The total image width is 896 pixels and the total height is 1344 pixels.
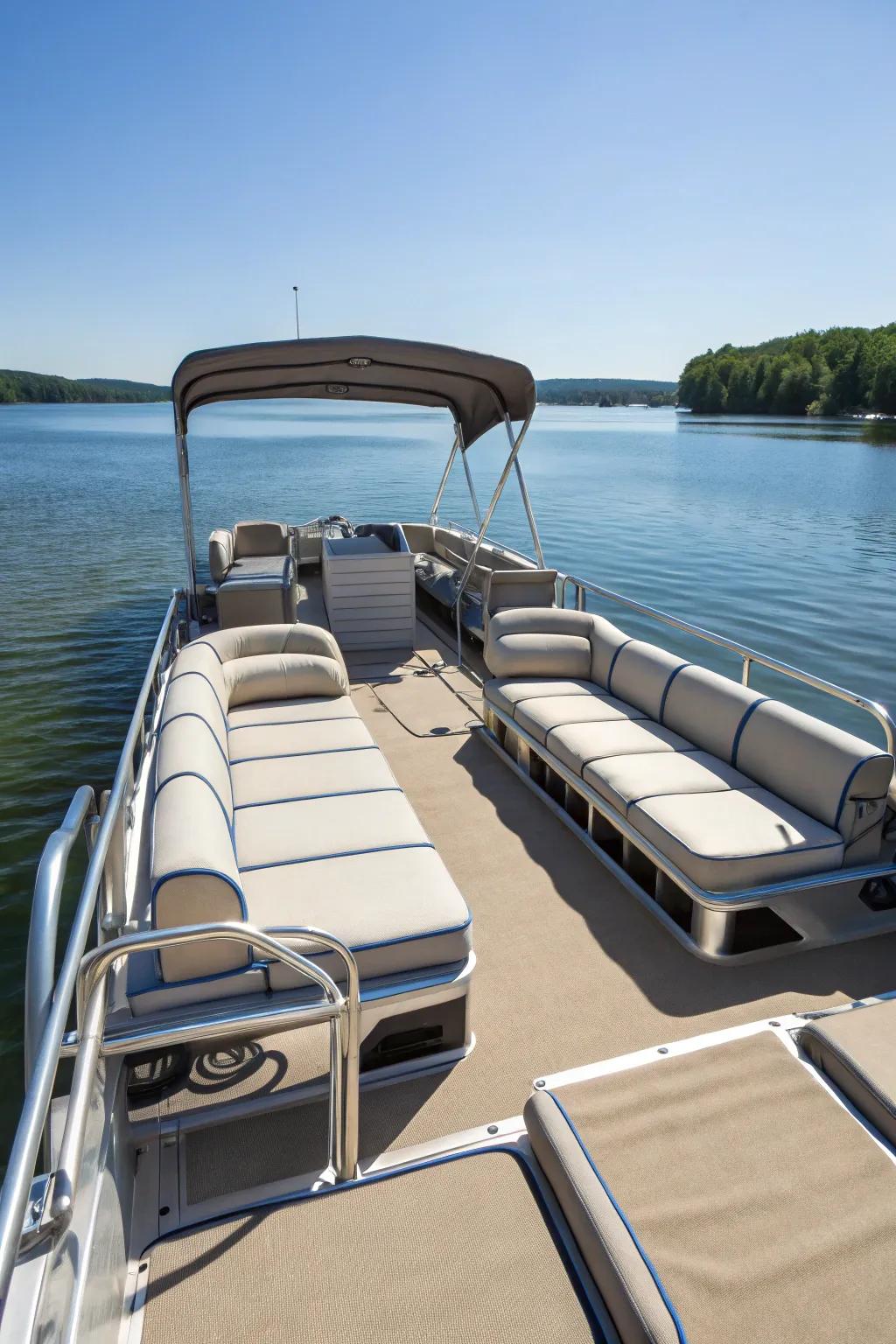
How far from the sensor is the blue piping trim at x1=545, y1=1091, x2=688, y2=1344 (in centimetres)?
147

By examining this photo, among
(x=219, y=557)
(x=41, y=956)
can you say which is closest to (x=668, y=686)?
(x=41, y=956)

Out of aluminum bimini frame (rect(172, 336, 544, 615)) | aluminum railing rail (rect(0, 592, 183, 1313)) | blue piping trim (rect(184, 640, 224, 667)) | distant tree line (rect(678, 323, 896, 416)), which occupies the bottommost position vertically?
blue piping trim (rect(184, 640, 224, 667))

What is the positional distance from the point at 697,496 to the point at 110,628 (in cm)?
2073

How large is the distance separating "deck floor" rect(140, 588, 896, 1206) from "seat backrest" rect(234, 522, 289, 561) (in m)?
5.38

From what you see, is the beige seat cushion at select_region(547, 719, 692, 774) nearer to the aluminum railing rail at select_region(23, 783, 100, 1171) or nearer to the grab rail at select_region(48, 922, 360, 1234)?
the grab rail at select_region(48, 922, 360, 1234)

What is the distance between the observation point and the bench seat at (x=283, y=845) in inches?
86.7

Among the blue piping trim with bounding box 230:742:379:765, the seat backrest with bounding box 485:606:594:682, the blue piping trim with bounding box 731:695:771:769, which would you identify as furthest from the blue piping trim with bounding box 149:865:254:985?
the seat backrest with bounding box 485:606:594:682

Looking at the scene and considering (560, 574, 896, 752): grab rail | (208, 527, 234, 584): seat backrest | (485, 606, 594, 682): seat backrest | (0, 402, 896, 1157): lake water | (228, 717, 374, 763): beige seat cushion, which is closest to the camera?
(560, 574, 896, 752): grab rail

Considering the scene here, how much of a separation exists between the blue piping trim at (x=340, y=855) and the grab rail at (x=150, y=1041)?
0.82 m

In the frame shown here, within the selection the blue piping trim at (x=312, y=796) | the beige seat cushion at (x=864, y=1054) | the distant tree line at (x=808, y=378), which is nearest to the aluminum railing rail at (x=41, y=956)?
the blue piping trim at (x=312, y=796)

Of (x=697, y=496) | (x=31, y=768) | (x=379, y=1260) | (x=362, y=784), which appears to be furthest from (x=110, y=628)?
(x=697, y=496)

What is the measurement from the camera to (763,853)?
9.28 ft

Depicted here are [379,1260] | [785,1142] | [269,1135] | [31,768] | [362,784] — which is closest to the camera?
[379,1260]

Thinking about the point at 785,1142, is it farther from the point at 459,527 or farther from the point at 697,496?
the point at 697,496
